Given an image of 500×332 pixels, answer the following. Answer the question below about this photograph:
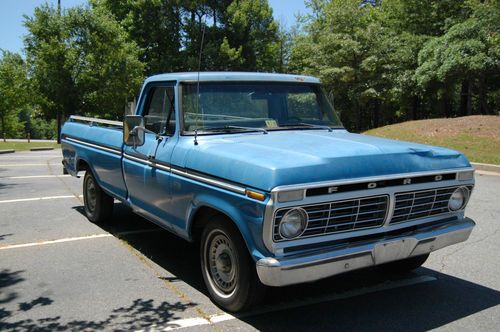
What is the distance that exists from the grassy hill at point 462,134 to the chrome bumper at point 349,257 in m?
11.3

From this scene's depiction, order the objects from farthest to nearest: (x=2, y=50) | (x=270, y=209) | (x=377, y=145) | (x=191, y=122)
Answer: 1. (x=2, y=50)
2. (x=191, y=122)
3. (x=377, y=145)
4. (x=270, y=209)

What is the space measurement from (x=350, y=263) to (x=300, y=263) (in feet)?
1.40

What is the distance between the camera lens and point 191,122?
466 centimetres

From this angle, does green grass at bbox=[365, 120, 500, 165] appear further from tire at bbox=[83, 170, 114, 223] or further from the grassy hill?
tire at bbox=[83, 170, 114, 223]

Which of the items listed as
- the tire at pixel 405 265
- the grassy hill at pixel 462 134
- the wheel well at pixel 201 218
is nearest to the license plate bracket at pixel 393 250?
the tire at pixel 405 265

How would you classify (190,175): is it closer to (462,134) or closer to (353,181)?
(353,181)

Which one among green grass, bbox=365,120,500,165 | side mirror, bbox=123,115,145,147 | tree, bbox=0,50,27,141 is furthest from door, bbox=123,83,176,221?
tree, bbox=0,50,27,141

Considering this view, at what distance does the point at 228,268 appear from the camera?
4.01 meters

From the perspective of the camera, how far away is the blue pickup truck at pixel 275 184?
3396 mm

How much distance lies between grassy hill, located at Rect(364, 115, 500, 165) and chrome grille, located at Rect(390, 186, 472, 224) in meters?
11.1

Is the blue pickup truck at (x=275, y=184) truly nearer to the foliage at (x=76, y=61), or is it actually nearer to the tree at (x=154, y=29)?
the foliage at (x=76, y=61)

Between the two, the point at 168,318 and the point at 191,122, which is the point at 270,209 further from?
the point at 191,122

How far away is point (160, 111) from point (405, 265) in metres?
3.01

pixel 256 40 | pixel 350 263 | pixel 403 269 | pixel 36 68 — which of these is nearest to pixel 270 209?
pixel 350 263
